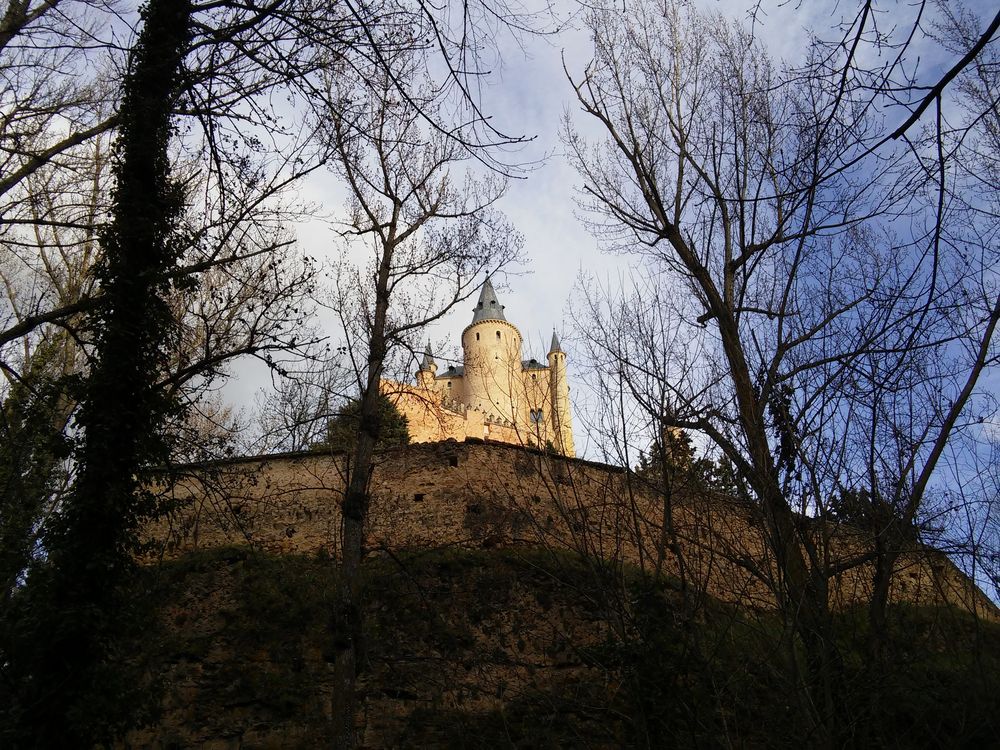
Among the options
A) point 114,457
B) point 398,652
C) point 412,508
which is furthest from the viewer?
point 412,508

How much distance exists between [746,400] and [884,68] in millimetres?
4031

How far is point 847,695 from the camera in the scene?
4.06 m

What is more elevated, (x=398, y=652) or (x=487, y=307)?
(x=487, y=307)

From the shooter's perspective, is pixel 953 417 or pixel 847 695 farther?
pixel 953 417

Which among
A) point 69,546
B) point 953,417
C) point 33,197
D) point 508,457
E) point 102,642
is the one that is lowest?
point 102,642

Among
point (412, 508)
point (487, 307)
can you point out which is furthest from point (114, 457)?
point (487, 307)

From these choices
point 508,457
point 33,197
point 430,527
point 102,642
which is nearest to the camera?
point 102,642

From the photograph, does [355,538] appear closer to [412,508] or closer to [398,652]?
[398,652]

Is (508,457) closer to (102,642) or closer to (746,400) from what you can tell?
(746,400)

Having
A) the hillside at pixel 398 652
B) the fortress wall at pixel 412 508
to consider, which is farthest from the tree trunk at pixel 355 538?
the fortress wall at pixel 412 508

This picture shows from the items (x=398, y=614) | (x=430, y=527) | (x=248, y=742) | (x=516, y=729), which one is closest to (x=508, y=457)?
(x=430, y=527)

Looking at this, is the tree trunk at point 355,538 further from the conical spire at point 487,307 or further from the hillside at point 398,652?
the conical spire at point 487,307

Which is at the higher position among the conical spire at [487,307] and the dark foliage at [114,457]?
the conical spire at [487,307]

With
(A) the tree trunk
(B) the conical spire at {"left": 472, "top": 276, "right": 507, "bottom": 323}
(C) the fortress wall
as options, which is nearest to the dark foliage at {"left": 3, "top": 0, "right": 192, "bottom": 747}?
(A) the tree trunk
